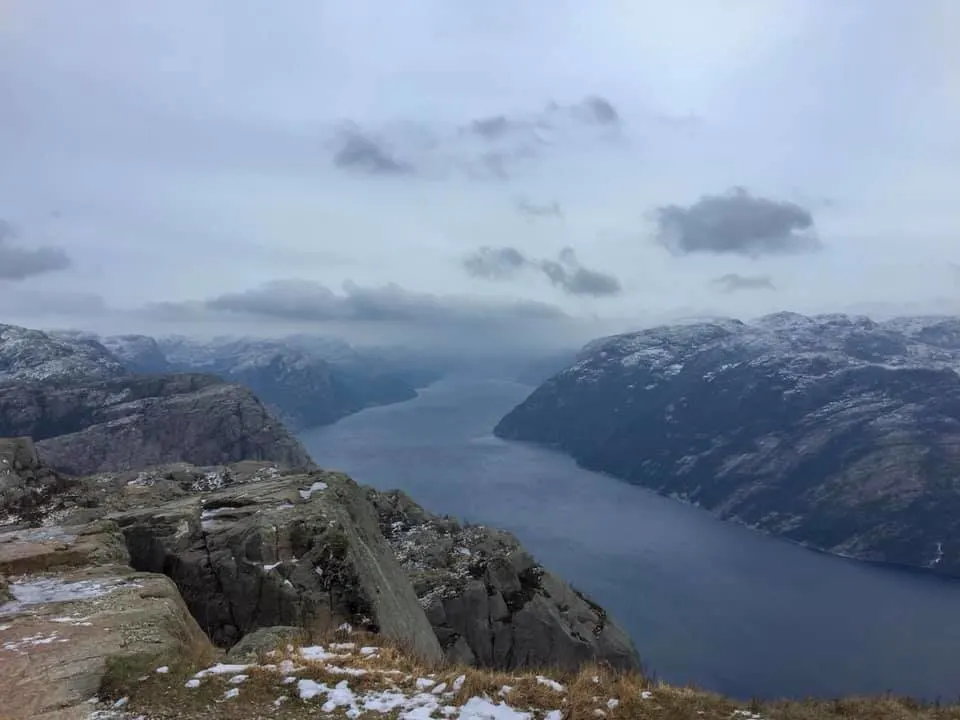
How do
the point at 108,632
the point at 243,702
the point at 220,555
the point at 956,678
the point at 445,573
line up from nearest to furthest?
the point at 243,702, the point at 108,632, the point at 220,555, the point at 445,573, the point at 956,678

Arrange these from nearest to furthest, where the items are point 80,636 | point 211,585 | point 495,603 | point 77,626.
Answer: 1. point 80,636
2. point 77,626
3. point 211,585
4. point 495,603

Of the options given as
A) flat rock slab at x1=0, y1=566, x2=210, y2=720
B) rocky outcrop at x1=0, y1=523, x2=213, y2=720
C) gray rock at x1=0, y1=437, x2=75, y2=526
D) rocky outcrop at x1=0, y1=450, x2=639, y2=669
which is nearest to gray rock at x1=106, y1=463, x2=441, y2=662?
rocky outcrop at x1=0, y1=450, x2=639, y2=669

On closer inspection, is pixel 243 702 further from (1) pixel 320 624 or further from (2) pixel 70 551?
(2) pixel 70 551

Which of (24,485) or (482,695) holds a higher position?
(482,695)

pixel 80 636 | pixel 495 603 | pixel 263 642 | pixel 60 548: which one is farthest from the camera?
pixel 495 603

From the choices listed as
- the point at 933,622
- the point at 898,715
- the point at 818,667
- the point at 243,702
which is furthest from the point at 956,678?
the point at 243,702

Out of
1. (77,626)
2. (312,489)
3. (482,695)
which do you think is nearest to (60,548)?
(77,626)

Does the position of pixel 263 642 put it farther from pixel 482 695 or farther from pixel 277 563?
pixel 277 563
